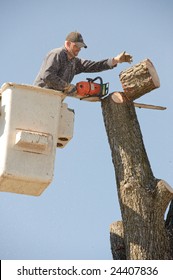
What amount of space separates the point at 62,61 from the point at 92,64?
491 millimetres

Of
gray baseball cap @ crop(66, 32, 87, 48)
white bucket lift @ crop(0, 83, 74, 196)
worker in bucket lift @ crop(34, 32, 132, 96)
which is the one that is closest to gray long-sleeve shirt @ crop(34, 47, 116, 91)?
worker in bucket lift @ crop(34, 32, 132, 96)

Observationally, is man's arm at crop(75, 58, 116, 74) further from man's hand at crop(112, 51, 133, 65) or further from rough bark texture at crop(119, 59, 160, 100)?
rough bark texture at crop(119, 59, 160, 100)

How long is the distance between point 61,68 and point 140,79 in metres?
0.78

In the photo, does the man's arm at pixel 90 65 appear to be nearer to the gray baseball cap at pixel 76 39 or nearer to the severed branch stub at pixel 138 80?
the gray baseball cap at pixel 76 39

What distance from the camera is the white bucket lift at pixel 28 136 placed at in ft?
32.5

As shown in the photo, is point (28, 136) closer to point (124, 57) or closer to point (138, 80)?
point (138, 80)

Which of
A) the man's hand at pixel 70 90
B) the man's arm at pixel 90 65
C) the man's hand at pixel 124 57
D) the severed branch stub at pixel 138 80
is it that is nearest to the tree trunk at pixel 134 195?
the severed branch stub at pixel 138 80

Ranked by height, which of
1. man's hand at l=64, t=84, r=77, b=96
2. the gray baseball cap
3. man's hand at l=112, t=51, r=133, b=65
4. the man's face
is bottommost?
man's hand at l=64, t=84, r=77, b=96

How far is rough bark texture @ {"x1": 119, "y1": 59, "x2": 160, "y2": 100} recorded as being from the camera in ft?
35.0

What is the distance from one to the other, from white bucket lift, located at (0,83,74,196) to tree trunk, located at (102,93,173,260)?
677 mm

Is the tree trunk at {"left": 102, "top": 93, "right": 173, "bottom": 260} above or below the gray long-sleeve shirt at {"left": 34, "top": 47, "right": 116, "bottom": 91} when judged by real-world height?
below
